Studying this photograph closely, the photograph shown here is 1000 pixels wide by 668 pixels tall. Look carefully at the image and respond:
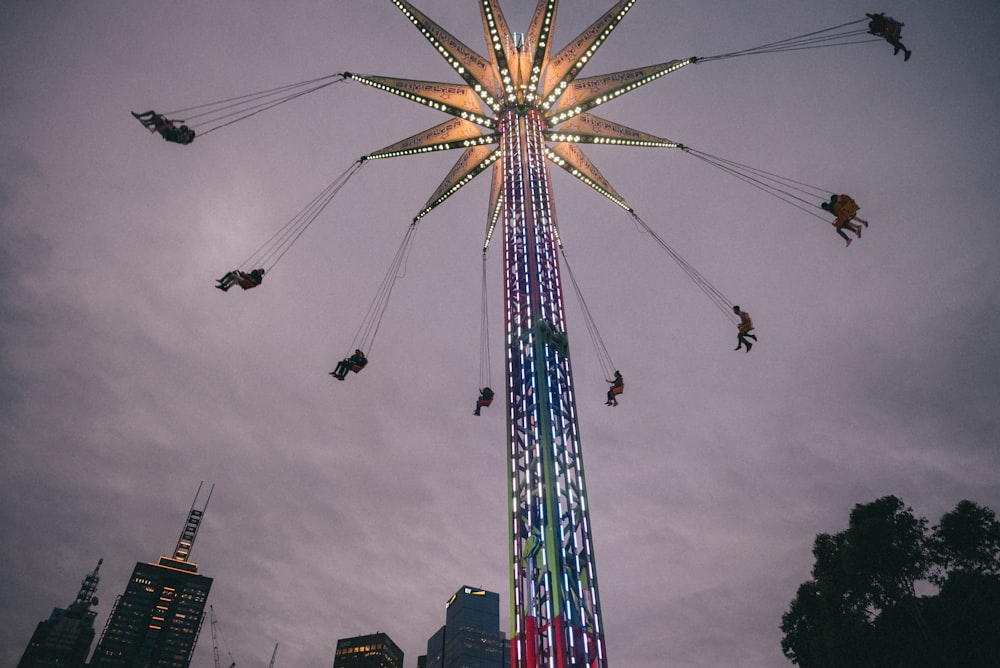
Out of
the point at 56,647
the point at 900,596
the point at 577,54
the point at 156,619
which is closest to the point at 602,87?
the point at 577,54

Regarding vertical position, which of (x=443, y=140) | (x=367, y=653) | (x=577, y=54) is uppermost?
(x=367, y=653)

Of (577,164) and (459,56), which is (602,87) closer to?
(577,164)

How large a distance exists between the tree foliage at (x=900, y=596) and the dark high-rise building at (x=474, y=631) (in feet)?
358

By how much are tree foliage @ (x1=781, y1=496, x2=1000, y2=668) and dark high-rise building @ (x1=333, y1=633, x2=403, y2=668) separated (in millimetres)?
129298

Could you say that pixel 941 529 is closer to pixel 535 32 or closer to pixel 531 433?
pixel 531 433

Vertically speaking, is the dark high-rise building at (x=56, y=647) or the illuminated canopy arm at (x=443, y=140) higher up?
the dark high-rise building at (x=56, y=647)

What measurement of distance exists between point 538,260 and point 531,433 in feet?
16.1

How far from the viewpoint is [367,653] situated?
13475 centimetres

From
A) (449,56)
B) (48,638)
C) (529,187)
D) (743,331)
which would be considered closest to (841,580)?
(743,331)

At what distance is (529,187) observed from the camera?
15.8m

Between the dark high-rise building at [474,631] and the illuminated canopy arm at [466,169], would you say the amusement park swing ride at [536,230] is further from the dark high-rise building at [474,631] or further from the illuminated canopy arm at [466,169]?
the dark high-rise building at [474,631]

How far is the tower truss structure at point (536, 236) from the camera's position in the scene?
1106 centimetres

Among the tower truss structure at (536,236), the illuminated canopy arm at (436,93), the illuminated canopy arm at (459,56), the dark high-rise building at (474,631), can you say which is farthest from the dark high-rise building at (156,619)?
the illuminated canopy arm at (459,56)

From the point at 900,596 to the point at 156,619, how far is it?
8424 inches
